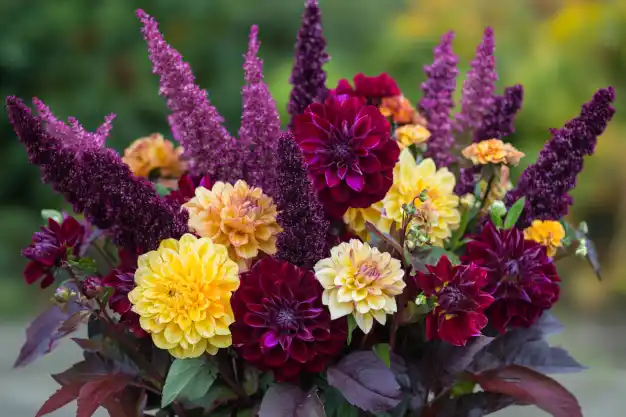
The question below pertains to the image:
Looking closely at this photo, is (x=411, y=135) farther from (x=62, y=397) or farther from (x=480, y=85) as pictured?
(x=62, y=397)

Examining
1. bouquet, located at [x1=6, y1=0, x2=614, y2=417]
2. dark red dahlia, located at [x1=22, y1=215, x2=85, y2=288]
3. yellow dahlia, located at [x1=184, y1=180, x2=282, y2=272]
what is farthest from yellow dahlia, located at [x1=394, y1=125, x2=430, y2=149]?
dark red dahlia, located at [x1=22, y1=215, x2=85, y2=288]

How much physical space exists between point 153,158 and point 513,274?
11.1 inches

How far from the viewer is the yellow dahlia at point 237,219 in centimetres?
43

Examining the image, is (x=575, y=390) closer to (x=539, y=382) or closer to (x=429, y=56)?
(x=539, y=382)

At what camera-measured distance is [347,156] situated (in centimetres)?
43

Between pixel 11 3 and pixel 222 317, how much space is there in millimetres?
1965

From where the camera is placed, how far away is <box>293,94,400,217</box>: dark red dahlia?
0.42 metres

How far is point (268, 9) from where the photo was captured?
2074mm

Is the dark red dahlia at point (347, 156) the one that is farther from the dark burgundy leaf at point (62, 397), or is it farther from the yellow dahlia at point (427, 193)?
the dark burgundy leaf at point (62, 397)

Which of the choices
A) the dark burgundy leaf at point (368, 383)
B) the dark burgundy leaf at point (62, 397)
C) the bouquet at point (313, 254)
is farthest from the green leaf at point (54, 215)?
the dark burgundy leaf at point (368, 383)

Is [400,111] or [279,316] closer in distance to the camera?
[279,316]

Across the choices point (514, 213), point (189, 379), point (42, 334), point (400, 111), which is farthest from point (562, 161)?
point (42, 334)

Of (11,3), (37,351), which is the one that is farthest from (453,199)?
(11,3)

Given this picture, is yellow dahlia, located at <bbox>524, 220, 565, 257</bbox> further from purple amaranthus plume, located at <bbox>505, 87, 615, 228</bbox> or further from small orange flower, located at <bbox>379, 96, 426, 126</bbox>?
small orange flower, located at <bbox>379, 96, 426, 126</bbox>
